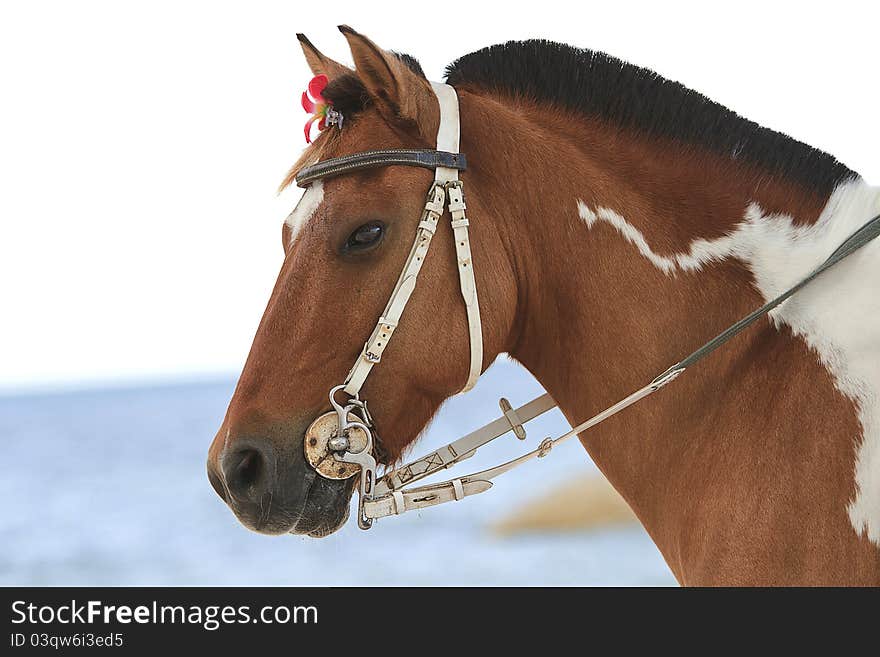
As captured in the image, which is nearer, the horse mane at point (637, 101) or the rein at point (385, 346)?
the rein at point (385, 346)

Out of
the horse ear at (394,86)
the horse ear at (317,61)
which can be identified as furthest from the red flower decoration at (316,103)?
the horse ear at (394,86)

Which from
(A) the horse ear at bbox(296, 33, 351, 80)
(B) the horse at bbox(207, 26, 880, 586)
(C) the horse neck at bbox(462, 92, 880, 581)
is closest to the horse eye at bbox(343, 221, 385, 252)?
(B) the horse at bbox(207, 26, 880, 586)

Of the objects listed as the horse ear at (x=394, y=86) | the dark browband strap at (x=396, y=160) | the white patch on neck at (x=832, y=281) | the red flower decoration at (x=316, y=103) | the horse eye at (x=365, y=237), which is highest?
the red flower decoration at (x=316, y=103)

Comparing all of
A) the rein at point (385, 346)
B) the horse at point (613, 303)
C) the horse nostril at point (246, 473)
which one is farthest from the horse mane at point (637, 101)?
the horse nostril at point (246, 473)

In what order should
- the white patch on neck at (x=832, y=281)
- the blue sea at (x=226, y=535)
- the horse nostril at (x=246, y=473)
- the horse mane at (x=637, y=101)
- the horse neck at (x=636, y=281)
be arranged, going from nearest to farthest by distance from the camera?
the white patch on neck at (x=832, y=281) < the horse nostril at (x=246, y=473) < the horse neck at (x=636, y=281) < the horse mane at (x=637, y=101) < the blue sea at (x=226, y=535)

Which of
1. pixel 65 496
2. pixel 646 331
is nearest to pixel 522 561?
pixel 646 331

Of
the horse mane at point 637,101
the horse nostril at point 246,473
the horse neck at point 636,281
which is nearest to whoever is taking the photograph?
the horse nostril at point 246,473

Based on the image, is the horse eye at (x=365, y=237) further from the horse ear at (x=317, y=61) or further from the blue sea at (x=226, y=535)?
the blue sea at (x=226, y=535)

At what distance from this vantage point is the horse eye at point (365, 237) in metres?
1.90

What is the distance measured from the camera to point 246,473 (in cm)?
184

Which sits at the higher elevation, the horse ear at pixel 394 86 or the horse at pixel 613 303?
the horse ear at pixel 394 86

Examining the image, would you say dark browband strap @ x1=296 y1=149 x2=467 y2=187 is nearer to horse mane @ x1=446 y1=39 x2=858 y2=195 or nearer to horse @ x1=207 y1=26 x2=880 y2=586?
horse @ x1=207 y1=26 x2=880 y2=586

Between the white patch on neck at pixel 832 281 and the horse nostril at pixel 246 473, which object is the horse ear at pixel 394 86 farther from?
the horse nostril at pixel 246 473
